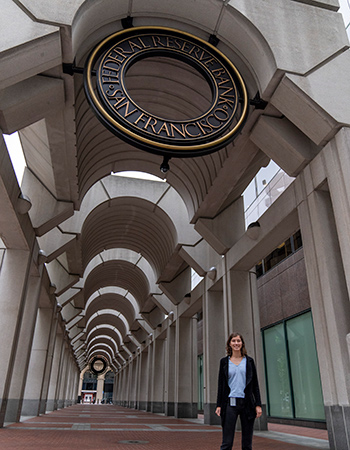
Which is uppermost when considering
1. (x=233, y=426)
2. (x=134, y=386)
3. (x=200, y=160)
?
(x=200, y=160)

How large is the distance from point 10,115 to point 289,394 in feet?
42.6

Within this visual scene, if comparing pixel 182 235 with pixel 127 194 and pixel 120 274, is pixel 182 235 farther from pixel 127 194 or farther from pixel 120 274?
pixel 120 274

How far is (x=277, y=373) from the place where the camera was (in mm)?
14859

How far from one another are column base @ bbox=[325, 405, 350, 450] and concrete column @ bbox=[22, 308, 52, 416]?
1389 cm

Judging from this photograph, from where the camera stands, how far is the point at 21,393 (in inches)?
456

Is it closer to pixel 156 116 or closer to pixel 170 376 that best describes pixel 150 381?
pixel 170 376

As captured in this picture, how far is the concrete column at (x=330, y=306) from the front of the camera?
6270 millimetres

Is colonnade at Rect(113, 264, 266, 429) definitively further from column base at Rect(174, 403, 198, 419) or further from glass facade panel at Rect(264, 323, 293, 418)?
glass facade panel at Rect(264, 323, 293, 418)

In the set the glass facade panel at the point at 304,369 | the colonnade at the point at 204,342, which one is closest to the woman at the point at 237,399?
the colonnade at the point at 204,342

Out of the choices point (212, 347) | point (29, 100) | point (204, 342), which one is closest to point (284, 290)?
point (212, 347)

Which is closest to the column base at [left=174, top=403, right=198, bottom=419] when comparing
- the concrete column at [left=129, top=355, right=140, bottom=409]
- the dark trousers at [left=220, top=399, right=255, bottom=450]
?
the dark trousers at [left=220, top=399, right=255, bottom=450]

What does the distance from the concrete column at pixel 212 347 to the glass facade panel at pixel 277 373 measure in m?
2.41

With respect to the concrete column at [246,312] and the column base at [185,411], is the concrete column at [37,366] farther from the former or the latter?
the concrete column at [246,312]

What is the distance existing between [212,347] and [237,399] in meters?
9.53
